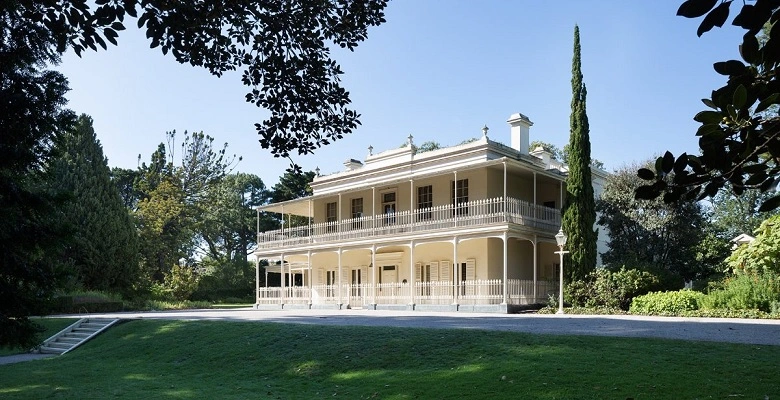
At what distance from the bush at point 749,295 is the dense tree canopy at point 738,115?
17.1 m

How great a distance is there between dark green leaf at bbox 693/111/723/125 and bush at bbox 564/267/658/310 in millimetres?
20061

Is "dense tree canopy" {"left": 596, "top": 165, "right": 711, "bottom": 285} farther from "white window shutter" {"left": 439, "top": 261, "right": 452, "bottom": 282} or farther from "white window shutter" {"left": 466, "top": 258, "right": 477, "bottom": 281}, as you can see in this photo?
"white window shutter" {"left": 439, "top": 261, "right": 452, "bottom": 282}

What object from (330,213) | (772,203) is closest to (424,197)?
(330,213)

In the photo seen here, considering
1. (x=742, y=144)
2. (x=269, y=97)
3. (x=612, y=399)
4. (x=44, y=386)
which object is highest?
(x=269, y=97)

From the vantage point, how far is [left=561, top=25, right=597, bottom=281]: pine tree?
77.8ft

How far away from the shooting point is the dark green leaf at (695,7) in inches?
95.7

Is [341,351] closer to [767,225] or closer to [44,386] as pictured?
[44,386]

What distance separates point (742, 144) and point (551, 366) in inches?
289

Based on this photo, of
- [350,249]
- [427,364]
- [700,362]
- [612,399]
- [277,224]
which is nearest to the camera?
[612,399]

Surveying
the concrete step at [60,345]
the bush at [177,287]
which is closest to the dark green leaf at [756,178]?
the concrete step at [60,345]

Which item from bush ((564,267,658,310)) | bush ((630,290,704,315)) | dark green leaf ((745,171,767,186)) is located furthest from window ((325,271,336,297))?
dark green leaf ((745,171,767,186))

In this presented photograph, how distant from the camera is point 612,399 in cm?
771

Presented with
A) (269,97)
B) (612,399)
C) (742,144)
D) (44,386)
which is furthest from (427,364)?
(742,144)

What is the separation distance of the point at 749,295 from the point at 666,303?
89.0 inches
